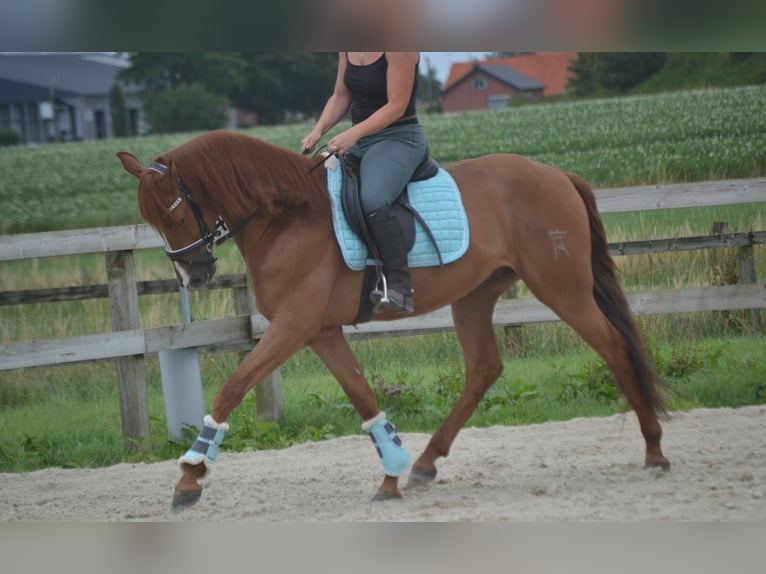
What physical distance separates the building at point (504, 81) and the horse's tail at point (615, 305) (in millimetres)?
1086

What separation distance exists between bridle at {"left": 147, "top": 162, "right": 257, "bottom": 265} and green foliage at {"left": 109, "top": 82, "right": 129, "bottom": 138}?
1493 mm

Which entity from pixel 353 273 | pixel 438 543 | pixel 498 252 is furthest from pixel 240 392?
pixel 498 252

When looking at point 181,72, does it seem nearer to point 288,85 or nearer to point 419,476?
point 288,85

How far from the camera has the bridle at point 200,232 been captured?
3.59 metres

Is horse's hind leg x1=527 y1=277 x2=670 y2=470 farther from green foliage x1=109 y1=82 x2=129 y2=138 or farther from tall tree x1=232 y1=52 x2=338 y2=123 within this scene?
green foliage x1=109 y1=82 x2=129 y2=138

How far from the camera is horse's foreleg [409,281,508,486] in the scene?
4176 mm

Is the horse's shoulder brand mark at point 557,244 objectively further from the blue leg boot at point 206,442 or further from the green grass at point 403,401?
the blue leg boot at point 206,442

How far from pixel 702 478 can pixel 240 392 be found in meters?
1.95

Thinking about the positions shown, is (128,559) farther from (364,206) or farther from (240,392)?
(364,206)

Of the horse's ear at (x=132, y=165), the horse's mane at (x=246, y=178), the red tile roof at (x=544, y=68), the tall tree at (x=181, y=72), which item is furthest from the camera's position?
the red tile roof at (x=544, y=68)

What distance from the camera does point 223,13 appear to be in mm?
2844

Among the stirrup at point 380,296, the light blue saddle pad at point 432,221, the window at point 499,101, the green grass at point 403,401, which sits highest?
the window at point 499,101

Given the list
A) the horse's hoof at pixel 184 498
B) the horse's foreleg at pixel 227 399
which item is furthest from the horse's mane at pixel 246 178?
the horse's hoof at pixel 184 498

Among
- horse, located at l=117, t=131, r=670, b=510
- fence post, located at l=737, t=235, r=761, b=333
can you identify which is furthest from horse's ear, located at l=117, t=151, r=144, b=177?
fence post, located at l=737, t=235, r=761, b=333
